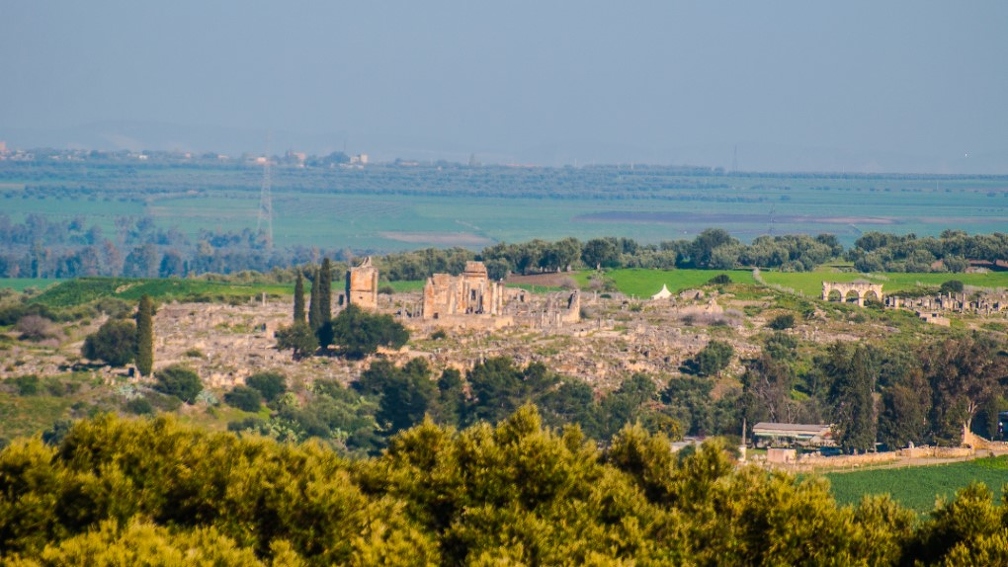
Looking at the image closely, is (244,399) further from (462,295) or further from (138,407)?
(462,295)

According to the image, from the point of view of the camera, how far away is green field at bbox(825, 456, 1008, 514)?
35344mm

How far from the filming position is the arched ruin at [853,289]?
2800 inches

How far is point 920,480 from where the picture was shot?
1503 inches

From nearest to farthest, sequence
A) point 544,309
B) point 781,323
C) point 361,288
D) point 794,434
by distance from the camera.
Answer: point 794,434 < point 781,323 < point 544,309 < point 361,288

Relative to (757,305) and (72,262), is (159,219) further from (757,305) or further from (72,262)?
(757,305)

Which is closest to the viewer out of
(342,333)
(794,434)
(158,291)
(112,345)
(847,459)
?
(847,459)

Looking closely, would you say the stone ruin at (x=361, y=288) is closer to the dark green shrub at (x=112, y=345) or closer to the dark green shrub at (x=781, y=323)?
the dark green shrub at (x=112, y=345)

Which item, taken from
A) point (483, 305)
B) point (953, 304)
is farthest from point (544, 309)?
point (953, 304)

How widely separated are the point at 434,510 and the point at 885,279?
189ft

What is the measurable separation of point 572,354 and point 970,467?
17.5 m

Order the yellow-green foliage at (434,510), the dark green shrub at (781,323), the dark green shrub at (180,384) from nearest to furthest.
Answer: the yellow-green foliage at (434,510) < the dark green shrub at (180,384) < the dark green shrub at (781,323)

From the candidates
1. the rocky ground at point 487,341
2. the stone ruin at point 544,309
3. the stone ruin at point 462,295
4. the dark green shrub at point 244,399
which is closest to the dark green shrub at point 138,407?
the dark green shrub at point 244,399

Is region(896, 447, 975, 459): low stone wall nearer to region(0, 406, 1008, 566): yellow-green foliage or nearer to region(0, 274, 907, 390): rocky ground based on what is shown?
region(0, 274, 907, 390): rocky ground

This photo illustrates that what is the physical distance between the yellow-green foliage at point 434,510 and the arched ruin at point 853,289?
49228 mm
